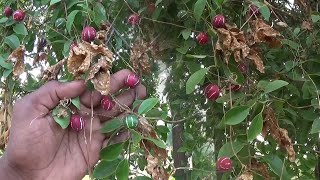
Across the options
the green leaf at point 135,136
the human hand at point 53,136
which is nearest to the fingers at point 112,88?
the human hand at point 53,136

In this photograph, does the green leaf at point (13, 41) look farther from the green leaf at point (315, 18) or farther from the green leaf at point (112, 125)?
the green leaf at point (315, 18)

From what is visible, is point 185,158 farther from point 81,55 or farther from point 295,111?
point 81,55

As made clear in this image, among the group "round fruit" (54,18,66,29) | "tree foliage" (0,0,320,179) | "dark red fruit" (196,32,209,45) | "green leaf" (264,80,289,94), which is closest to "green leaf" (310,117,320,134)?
"tree foliage" (0,0,320,179)

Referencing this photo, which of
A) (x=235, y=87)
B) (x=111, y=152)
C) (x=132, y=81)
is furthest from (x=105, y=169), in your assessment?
(x=235, y=87)

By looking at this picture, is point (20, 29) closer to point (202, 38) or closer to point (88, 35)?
point (88, 35)

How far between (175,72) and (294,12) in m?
0.29

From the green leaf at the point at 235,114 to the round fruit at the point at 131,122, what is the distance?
0.14 m

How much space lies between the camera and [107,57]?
0.82 meters

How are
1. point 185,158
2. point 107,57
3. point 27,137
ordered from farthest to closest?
point 185,158 < point 27,137 < point 107,57

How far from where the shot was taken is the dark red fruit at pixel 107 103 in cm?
87

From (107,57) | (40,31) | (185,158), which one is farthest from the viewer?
(185,158)

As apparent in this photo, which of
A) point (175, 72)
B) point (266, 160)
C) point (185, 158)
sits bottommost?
point (185, 158)

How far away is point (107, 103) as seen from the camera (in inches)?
34.1

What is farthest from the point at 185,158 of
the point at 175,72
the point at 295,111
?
the point at 295,111
